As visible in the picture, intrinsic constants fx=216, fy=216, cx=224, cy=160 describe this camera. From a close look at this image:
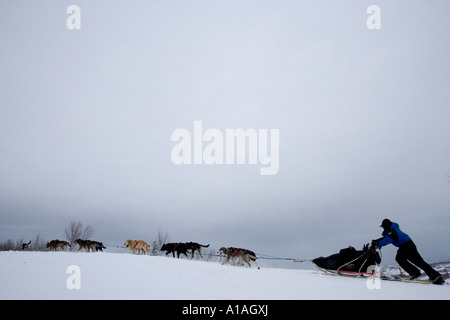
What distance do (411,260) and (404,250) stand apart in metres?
0.27

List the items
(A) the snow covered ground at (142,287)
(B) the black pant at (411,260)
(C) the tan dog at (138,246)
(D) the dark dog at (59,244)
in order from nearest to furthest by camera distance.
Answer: (A) the snow covered ground at (142,287), (B) the black pant at (411,260), (C) the tan dog at (138,246), (D) the dark dog at (59,244)

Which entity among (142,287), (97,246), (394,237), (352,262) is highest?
(394,237)

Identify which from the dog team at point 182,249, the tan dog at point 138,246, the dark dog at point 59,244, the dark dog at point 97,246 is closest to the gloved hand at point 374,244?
the dog team at point 182,249

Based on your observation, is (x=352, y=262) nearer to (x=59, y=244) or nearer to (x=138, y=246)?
(x=138, y=246)

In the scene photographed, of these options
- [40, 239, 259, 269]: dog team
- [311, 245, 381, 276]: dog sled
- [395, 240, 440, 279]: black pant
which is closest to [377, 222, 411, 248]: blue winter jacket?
[395, 240, 440, 279]: black pant

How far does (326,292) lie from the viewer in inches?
163

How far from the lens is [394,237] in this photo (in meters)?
6.26

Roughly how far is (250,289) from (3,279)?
15.3ft

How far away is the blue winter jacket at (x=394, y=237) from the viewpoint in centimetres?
621

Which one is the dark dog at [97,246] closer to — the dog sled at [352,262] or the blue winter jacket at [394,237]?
the dog sled at [352,262]

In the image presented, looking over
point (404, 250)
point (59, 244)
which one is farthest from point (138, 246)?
point (404, 250)

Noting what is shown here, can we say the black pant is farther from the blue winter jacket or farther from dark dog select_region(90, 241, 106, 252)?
dark dog select_region(90, 241, 106, 252)

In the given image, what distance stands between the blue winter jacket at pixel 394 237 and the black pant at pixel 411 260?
108 millimetres
